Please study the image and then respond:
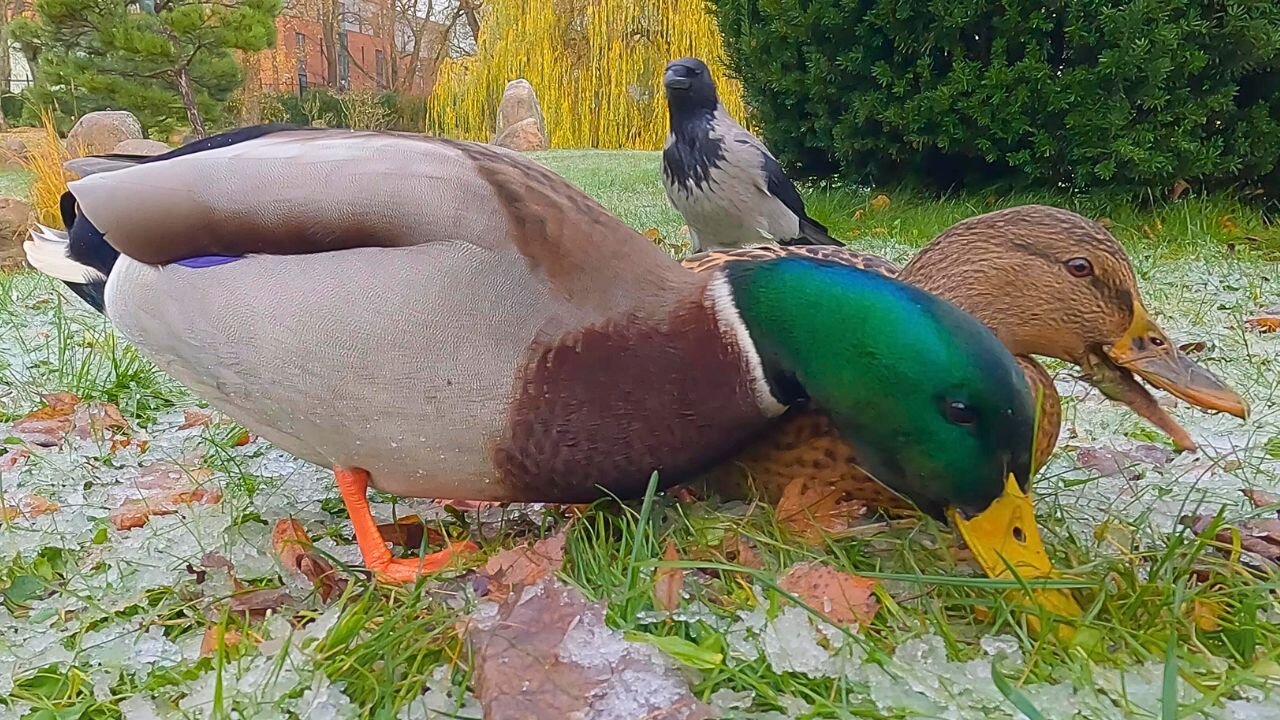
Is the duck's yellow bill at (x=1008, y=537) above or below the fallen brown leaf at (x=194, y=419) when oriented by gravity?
above

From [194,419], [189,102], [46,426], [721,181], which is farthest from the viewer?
[189,102]

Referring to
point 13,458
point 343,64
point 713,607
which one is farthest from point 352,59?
point 713,607

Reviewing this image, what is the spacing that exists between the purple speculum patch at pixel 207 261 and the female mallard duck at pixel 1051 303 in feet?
2.08

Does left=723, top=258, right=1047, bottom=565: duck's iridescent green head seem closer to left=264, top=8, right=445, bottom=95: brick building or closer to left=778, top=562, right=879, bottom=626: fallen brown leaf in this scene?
left=778, top=562, right=879, bottom=626: fallen brown leaf

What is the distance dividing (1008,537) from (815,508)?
0.27m

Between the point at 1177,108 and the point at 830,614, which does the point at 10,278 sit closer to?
the point at 830,614

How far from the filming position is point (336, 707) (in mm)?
1063

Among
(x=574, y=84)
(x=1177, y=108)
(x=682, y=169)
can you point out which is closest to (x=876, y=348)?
(x=682, y=169)

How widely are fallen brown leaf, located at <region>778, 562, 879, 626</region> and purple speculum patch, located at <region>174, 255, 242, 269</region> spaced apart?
2.72 feet

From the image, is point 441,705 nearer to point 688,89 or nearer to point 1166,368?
point 1166,368

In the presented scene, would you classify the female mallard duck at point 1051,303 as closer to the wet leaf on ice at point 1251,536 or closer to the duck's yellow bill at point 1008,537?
→ the wet leaf on ice at point 1251,536

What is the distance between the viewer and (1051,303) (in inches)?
60.6

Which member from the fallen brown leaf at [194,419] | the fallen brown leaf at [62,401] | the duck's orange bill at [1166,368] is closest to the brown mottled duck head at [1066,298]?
the duck's orange bill at [1166,368]

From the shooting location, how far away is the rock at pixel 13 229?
5906 mm
